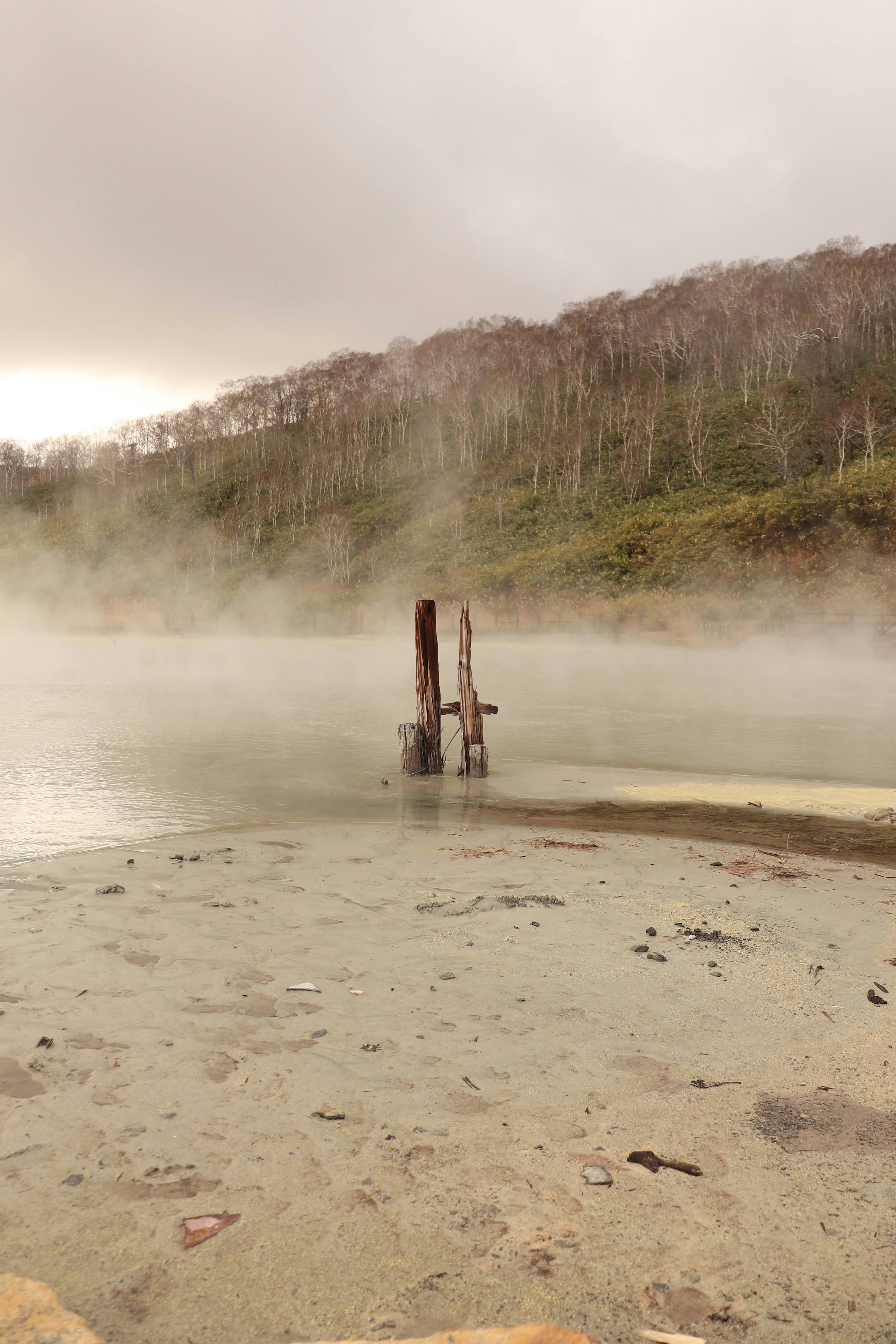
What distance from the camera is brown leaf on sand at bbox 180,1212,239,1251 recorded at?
8.17 ft

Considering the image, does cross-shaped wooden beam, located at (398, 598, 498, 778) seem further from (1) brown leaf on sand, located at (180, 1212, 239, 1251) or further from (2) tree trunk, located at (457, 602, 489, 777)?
(1) brown leaf on sand, located at (180, 1212, 239, 1251)

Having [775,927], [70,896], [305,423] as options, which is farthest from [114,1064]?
[305,423]

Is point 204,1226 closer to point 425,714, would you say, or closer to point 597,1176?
point 597,1176

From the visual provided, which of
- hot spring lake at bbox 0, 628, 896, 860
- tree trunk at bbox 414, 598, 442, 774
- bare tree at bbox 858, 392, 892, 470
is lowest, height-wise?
hot spring lake at bbox 0, 628, 896, 860

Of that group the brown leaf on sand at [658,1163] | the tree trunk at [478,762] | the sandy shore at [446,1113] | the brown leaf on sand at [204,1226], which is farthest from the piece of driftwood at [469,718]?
the brown leaf on sand at [204,1226]

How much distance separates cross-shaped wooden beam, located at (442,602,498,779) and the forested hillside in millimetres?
31018

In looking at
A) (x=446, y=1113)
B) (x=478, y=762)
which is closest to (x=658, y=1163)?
(x=446, y=1113)

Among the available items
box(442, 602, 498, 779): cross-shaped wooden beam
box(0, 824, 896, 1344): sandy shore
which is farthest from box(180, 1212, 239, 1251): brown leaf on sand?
box(442, 602, 498, 779): cross-shaped wooden beam

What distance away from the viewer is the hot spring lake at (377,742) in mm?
9586

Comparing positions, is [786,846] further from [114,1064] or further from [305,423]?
[305,423]

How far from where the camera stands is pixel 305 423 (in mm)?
95625

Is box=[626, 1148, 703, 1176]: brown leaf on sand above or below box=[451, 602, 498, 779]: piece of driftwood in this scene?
below

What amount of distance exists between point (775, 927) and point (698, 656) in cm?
3104

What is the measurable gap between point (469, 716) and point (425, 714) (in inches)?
24.6
